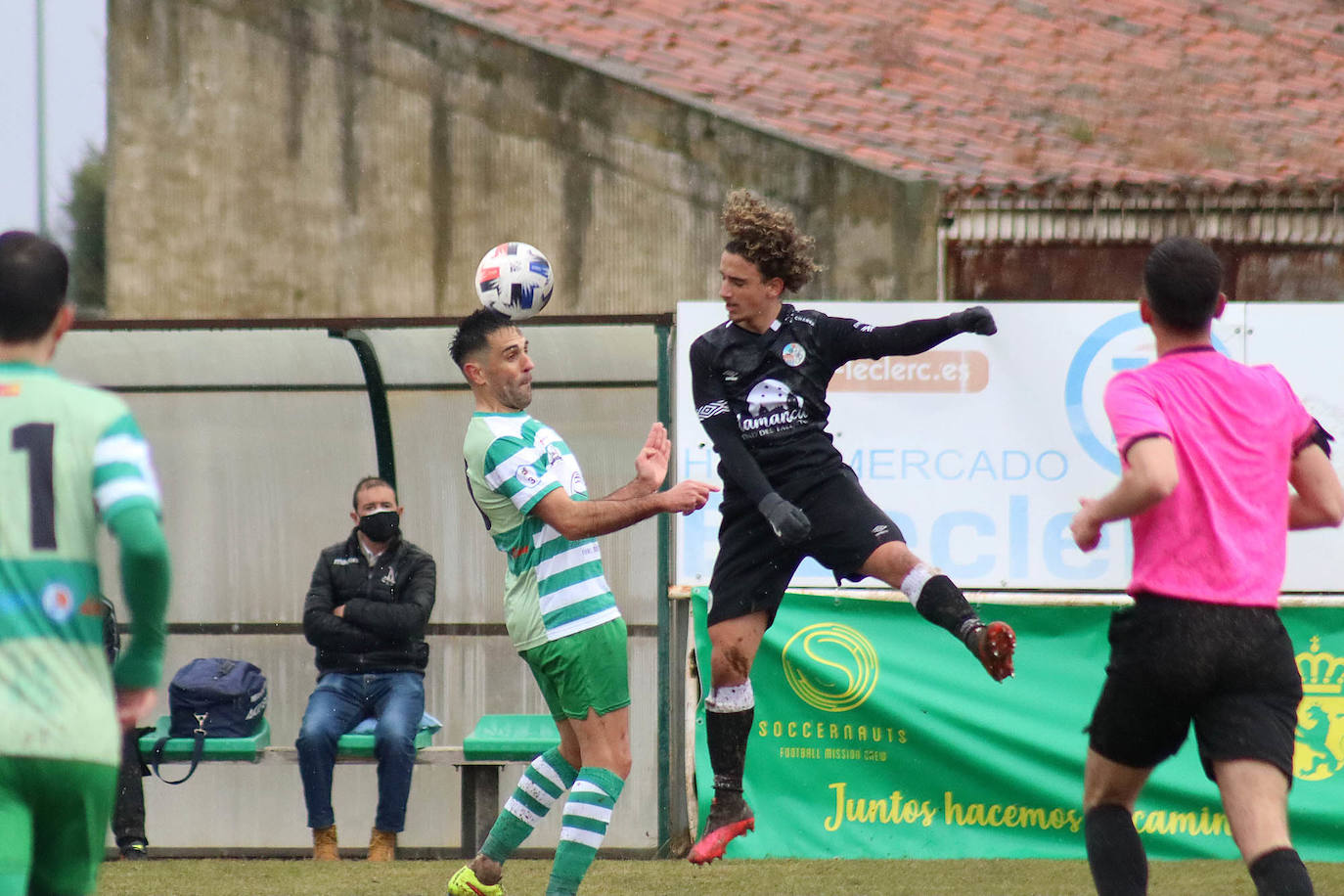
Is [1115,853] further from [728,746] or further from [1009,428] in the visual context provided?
[1009,428]

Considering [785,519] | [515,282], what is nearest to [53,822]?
[785,519]

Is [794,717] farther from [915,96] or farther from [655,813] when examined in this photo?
[915,96]

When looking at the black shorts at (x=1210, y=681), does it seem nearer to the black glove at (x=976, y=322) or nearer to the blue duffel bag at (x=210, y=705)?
the black glove at (x=976, y=322)

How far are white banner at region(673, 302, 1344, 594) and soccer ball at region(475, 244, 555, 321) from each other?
56.6 inches

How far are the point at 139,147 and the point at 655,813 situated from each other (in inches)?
253

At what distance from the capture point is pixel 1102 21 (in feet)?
48.7

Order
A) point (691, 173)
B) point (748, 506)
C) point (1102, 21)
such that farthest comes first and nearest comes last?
point (1102, 21), point (691, 173), point (748, 506)

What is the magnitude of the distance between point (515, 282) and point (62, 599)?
12.2 ft

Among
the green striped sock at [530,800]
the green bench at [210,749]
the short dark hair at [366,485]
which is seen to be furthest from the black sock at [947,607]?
the green bench at [210,749]

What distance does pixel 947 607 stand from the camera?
5.25m

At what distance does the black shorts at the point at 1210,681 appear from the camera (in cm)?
377

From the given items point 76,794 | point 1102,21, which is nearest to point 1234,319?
point 76,794

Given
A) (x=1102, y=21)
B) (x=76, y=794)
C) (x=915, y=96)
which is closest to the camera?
(x=76, y=794)

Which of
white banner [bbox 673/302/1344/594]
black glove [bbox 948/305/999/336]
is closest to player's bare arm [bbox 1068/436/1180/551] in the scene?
black glove [bbox 948/305/999/336]
